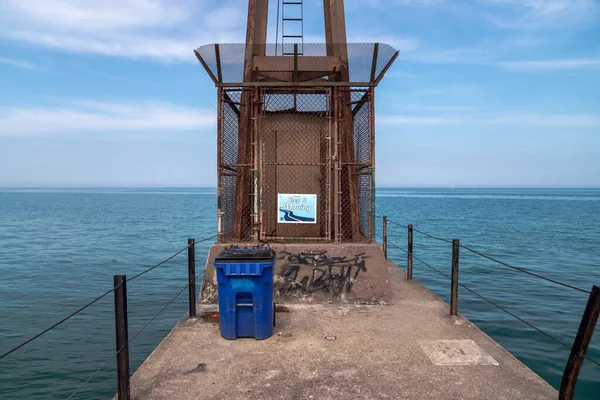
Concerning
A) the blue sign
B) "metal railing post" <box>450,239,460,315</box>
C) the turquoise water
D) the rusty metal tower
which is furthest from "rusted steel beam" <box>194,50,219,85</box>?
the turquoise water

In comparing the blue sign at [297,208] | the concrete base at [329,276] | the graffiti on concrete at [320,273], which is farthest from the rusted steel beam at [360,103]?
the graffiti on concrete at [320,273]

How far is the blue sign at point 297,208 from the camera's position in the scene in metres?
8.09

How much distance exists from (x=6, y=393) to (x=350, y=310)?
5.66 meters

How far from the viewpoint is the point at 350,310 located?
23.2 ft

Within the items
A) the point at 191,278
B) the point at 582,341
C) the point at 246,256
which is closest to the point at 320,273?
the point at 246,256

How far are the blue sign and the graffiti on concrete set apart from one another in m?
0.82

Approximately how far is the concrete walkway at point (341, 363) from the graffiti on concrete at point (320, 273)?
0.74 metres

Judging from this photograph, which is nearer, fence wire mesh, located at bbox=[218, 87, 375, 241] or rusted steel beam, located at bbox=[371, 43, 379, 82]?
rusted steel beam, located at bbox=[371, 43, 379, 82]

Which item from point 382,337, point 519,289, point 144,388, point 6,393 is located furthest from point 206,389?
point 519,289

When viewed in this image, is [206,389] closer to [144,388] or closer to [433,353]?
[144,388]

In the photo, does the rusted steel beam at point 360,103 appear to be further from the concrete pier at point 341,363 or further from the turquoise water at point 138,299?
the turquoise water at point 138,299

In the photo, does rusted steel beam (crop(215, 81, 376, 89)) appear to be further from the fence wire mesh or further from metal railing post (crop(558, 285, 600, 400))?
metal railing post (crop(558, 285, 600, 400))

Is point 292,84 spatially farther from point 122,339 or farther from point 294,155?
point 122,339

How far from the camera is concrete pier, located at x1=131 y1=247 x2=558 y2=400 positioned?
431 centimetres
